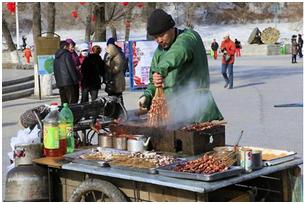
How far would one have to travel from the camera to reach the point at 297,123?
9859 millimetres

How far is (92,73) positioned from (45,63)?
383cm

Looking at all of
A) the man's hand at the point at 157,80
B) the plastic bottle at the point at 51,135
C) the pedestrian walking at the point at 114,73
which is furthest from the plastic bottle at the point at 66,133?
the pedestrian walking at the point at 114,73

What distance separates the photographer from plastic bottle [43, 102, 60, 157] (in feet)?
14.0

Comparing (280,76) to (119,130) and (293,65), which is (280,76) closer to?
(293,65)

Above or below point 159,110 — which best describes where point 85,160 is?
below

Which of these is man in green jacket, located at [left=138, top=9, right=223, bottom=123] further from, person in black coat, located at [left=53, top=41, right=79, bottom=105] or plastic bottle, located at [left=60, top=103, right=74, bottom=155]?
person in black coat, located at [left=53, top=41, right=79, bottom=105]

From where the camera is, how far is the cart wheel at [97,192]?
3824mm

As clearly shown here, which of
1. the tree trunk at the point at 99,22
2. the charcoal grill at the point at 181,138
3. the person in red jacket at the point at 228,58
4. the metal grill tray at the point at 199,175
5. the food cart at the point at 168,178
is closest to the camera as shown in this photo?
the metal grill tray at the point at 199,175

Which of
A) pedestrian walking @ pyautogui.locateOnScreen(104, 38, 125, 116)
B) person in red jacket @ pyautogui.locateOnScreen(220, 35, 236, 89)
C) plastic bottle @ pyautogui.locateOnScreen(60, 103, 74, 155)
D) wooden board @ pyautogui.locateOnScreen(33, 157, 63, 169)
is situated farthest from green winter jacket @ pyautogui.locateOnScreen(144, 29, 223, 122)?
person in red jacket @ pyautogui.locateOnScreen(220, 35, 236, 89)

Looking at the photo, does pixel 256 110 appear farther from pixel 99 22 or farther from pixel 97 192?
pixel 99 22

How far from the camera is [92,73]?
11141mm

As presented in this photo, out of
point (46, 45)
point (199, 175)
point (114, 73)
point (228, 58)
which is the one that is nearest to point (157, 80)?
point (199, 175)

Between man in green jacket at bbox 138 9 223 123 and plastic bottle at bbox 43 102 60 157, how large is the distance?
2.20 ft

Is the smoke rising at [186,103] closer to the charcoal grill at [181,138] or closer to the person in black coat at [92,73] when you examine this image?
the charcoal grill at [181,138]
